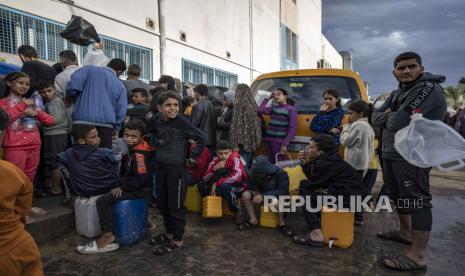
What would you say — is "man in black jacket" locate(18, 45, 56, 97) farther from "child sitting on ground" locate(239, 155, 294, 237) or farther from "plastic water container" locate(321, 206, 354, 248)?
"plastic water container" locate(321, 206, 354, 248)

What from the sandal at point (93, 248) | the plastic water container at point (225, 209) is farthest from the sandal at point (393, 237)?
the sandal at point (93, 248)

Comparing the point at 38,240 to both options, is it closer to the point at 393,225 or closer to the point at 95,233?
the point at 95,233

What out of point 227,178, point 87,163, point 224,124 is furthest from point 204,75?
point 87,163

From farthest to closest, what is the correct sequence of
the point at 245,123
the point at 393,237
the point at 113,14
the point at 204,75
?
the point at 204,75 → the point at 113,14 → the point at 245,123 → the point at 393,237

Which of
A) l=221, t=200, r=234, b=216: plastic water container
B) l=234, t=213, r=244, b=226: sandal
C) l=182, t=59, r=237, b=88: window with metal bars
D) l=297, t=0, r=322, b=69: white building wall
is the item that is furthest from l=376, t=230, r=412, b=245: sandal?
l=297, t=0, r=322, b=69: white building wall

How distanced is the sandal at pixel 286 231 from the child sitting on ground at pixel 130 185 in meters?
1.61

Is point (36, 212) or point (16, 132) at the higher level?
point (16, 132)

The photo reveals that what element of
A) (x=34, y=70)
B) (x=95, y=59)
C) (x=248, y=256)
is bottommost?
(x=248, y=256)

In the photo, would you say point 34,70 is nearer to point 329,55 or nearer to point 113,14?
point 113,14

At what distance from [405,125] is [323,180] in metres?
1.08

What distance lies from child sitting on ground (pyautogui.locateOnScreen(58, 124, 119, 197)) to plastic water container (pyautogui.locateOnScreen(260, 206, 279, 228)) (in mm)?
1845

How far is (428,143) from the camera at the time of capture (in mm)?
3014

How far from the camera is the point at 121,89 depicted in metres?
4.32

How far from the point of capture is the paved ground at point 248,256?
3115 mm
